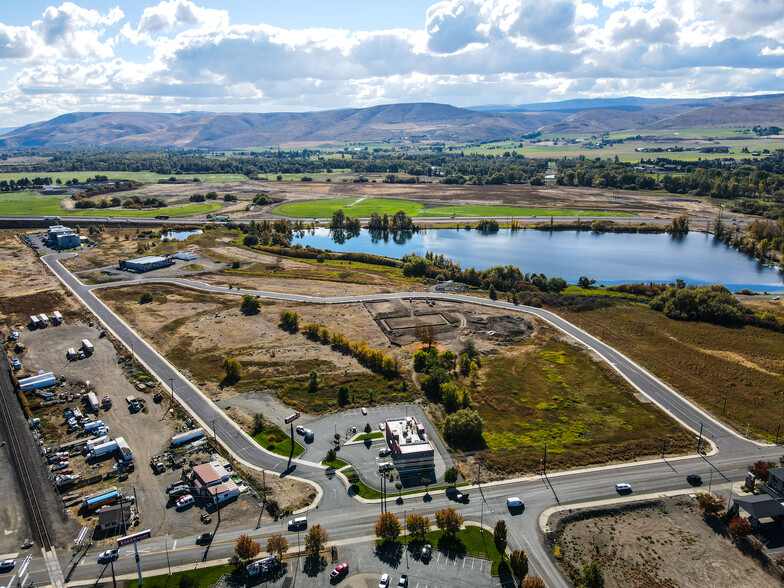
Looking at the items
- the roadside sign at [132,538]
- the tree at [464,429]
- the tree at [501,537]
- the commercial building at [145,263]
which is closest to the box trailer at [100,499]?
the roadside sign at [132,538]

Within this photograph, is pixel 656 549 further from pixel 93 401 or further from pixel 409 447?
pixel 93 401

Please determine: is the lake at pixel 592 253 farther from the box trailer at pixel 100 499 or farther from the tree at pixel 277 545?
the box trailer at pixel 100 499

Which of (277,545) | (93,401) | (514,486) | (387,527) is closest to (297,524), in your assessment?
(277,545)

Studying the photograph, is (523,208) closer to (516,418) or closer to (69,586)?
(516,418)

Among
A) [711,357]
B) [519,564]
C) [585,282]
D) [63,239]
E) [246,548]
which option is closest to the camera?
[519,564]

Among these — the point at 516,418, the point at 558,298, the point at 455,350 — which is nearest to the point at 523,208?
the point at 558,298

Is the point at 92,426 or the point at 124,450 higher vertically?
the point at 92,426

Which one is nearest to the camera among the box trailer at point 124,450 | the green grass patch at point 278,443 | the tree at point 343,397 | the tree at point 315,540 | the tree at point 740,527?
the tree at point 315,540

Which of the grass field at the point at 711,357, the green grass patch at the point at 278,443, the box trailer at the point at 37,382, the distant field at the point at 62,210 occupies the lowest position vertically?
the grass field at the point at 711,357
